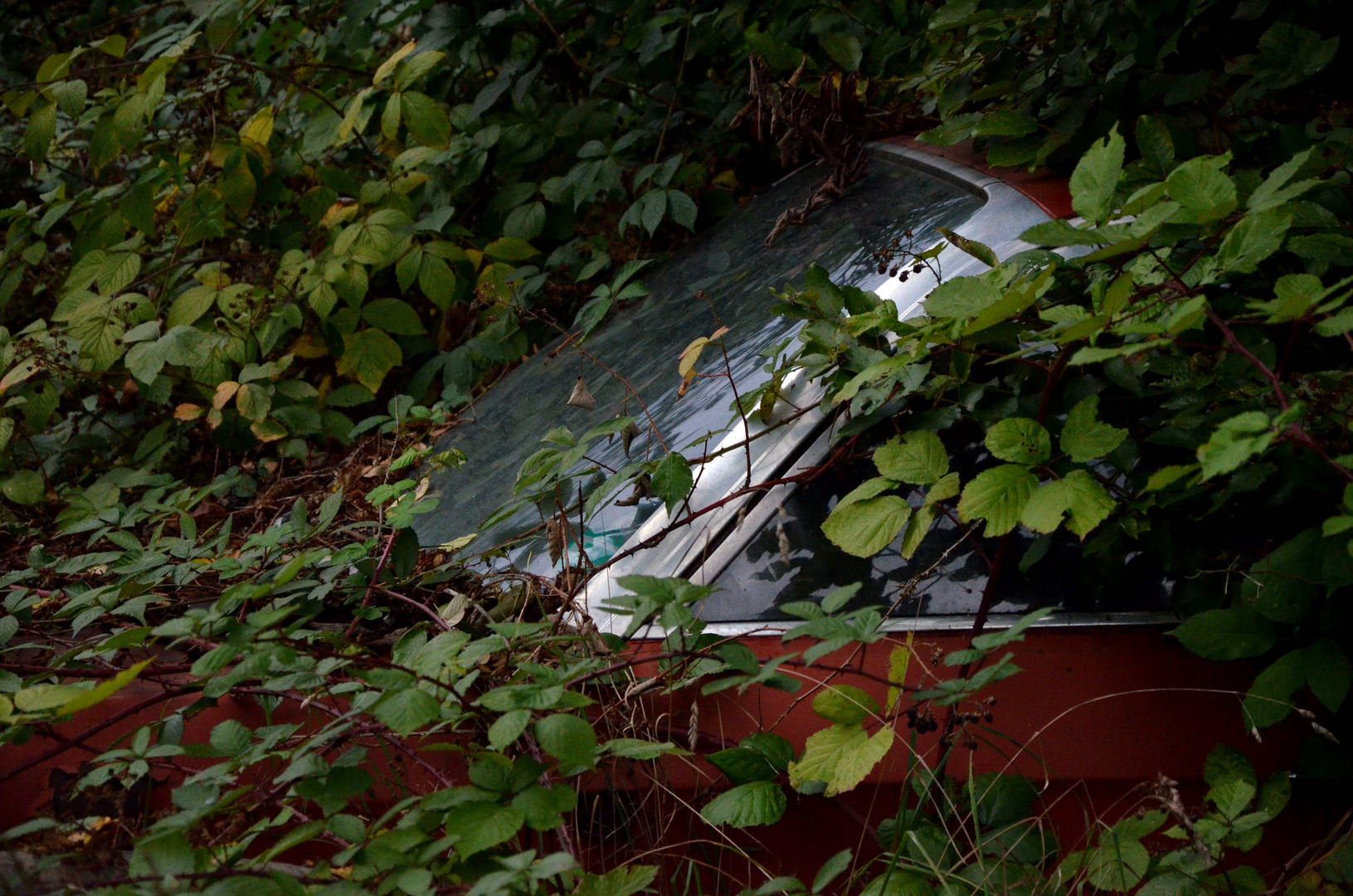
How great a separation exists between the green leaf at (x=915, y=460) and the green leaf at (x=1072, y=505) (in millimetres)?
168

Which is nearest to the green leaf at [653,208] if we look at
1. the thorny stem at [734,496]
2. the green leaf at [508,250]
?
the green leaf at [508,250]

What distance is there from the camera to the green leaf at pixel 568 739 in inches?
42.4

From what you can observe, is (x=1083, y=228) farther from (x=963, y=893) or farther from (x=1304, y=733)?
(x=963, y=893)

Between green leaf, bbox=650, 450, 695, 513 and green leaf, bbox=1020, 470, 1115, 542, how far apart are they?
0.46 meters

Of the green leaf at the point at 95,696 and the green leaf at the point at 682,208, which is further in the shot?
the green leaf at the point at 682,208

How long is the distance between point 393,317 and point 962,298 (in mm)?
2288

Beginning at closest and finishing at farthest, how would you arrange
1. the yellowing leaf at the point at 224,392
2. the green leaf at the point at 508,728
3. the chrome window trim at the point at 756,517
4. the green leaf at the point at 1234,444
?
the green leaf at the point at 1234,444 → the green leaf at the point at 508,728 → the chrome window trim at the point at 756,517 → the yellowing leaf at the point at 224,392

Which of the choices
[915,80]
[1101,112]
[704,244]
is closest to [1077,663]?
[1101,112]

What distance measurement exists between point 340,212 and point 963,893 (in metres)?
2.97

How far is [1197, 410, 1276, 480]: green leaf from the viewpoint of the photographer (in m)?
0.89

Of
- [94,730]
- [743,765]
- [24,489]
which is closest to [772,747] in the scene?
[743,765]

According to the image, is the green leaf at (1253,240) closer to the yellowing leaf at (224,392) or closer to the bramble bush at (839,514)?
the bramble bush at (839,514)

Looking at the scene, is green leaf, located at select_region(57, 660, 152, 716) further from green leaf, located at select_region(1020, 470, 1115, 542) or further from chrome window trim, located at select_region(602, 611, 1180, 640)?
green leaf, located at select_region(1020, 470, 1115, 542)

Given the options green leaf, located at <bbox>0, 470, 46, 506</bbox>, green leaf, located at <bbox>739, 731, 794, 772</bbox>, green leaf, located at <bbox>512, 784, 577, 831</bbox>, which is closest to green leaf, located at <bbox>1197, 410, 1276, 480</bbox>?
green leaf, located at <bbox>739, 731, 794, 772</bbox>
